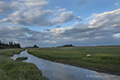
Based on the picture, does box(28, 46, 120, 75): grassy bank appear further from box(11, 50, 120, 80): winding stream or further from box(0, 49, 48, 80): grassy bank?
box(0, 49, 48, 80): grassy bank

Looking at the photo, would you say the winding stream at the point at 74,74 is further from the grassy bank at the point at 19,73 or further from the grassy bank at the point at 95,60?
the grassy bank at the point at 95,60

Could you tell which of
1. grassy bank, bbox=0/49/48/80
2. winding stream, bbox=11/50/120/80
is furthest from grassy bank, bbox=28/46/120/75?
grassy bank, bbox=0/49/48/80

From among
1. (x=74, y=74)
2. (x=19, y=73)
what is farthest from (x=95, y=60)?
(x=19, y=73)

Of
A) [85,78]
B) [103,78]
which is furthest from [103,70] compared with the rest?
[85,78]

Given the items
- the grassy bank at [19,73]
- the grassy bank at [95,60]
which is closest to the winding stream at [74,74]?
the grassy bank at [19,73]

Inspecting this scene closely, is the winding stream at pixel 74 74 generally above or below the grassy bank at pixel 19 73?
below

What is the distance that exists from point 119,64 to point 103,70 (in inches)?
156

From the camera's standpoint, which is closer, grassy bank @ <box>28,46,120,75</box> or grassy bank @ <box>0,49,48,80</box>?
grassy bank @ <box>0,49,48,80</box>

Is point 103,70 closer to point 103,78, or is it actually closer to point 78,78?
point 103,78

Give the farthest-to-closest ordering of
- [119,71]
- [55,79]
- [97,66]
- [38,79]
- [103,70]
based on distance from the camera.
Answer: [97,66], [103,70], [119,71], [55,79], [38,79]

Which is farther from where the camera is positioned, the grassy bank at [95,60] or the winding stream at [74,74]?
the grassy bank at [95,60]

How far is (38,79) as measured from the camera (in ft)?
34.2

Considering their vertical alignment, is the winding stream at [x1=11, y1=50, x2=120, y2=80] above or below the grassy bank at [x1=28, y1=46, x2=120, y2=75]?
below

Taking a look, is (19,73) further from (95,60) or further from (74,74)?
(95,60)
